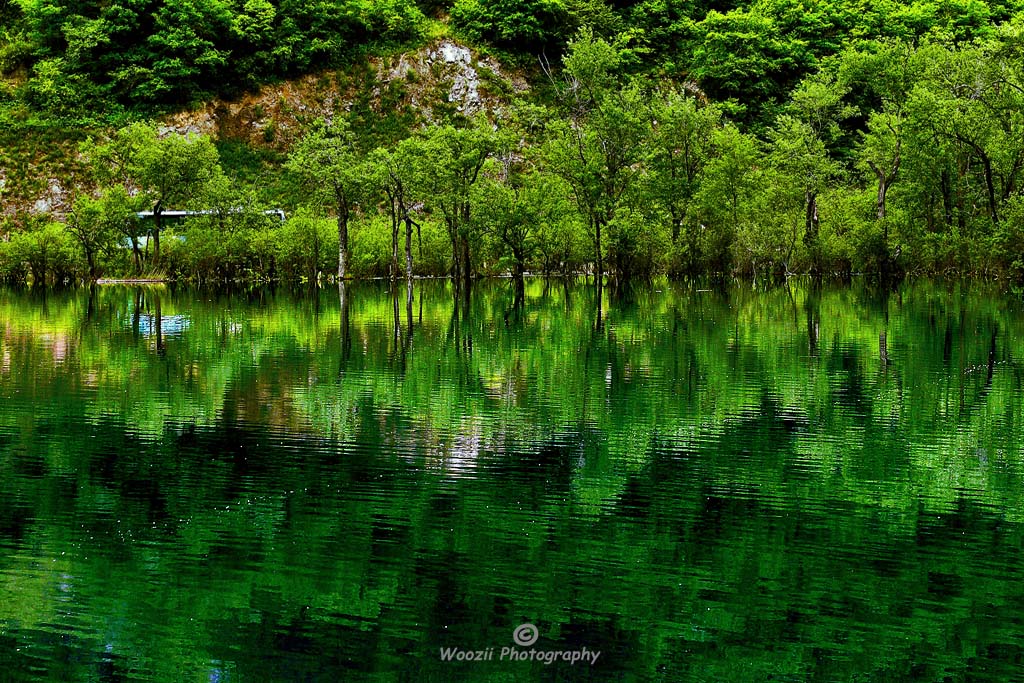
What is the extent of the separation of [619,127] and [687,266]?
12.9 m

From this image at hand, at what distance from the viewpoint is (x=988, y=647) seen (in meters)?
6.31

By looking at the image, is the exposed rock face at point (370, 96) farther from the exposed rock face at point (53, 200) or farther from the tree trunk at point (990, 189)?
the tree trunk at point (990, 189)

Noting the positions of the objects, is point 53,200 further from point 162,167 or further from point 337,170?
point 337,170

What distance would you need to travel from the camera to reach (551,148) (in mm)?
57594

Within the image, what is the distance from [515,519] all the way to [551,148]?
5015 cm

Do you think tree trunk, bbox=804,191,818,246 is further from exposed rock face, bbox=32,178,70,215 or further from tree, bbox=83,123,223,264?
exposed rock face, bbox=32,178,70,215

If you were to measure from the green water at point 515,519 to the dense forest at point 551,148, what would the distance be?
36531 millimetres

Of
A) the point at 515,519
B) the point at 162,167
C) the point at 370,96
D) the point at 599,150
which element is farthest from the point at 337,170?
the point at 515,519

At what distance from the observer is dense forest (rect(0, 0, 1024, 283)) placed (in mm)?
55875

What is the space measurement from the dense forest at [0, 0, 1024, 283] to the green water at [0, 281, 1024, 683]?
120ft

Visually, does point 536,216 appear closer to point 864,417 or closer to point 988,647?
point 864,417

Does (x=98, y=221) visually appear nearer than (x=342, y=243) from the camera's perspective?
Yes

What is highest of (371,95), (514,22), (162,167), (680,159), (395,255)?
(514,22)

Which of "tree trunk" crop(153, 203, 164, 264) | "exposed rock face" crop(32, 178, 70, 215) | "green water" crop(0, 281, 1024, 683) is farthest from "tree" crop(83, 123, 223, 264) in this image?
"green water" crop(0, 281, 1024, 683)
